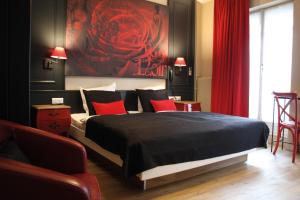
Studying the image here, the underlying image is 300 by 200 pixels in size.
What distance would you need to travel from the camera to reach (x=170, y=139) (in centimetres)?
224

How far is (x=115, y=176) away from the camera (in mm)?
2596

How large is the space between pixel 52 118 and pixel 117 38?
5.88 ft

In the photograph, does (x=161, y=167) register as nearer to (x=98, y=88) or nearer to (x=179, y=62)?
(x=98, y=88)

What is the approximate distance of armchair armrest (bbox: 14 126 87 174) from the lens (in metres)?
1.63

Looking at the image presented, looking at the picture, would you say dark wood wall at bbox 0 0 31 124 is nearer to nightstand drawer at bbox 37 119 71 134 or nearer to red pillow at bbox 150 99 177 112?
nightstand drawer at bbox 37 119 71 134

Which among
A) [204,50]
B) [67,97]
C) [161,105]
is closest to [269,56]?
[204,50]

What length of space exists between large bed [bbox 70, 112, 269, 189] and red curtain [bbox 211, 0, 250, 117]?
154cm

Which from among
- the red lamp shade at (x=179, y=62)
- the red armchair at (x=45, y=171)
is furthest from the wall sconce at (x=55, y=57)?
the red lamp shade at (x=179, y=62)

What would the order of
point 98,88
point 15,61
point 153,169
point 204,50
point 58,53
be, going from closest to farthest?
point 15,61 < point 153,169 < point 58,53 < point 98,88 < point 204,50

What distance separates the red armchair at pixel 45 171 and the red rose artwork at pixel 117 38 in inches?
90.1

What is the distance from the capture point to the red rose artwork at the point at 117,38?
12.6 ft

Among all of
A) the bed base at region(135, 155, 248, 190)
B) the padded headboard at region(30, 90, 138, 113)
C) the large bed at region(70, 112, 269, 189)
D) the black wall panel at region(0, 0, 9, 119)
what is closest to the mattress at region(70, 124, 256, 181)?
the large bed at region(70, 112, 269, 189)

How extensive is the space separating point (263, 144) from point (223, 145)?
792 millimetres

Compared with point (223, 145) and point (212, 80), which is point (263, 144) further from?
point (212, 80)
